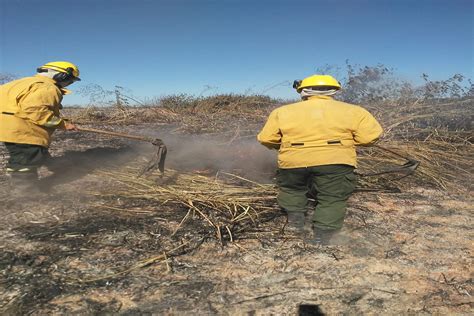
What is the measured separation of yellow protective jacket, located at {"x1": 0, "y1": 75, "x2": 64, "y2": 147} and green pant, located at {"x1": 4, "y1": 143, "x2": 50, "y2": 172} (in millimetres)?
93

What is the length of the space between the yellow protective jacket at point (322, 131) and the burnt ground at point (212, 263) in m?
0.65

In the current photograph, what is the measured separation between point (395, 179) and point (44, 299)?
13.1ft

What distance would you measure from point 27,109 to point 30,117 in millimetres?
81

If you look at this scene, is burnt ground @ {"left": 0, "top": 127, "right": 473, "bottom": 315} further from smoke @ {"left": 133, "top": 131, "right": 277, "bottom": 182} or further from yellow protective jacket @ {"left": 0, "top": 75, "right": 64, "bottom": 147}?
smoke @ {"left": 133, "top": 131, "right": 277, "bottom": 182}

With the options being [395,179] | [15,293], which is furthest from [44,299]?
[395,179]

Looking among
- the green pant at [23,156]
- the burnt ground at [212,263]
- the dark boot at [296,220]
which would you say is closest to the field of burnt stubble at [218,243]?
the burnt ground at [212,263]

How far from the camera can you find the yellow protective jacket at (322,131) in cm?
329

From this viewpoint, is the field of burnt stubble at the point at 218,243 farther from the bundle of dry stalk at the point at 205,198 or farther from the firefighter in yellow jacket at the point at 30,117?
the firefighter in yellow jacket at the point at 30,117

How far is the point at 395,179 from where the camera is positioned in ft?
16.1

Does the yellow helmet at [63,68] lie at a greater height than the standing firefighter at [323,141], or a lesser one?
greater

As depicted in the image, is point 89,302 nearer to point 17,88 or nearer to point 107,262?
point 107,262

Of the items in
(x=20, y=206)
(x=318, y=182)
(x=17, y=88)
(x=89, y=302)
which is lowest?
(x=89, y=302)

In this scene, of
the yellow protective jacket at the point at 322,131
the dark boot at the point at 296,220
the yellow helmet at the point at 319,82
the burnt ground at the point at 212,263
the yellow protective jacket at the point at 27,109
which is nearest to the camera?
the burnt ground at the point at 212,263

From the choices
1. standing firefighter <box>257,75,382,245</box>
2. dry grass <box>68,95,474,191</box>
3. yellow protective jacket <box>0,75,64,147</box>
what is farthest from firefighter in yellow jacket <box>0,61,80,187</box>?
dry grass <box>68,95,474,191</box>
